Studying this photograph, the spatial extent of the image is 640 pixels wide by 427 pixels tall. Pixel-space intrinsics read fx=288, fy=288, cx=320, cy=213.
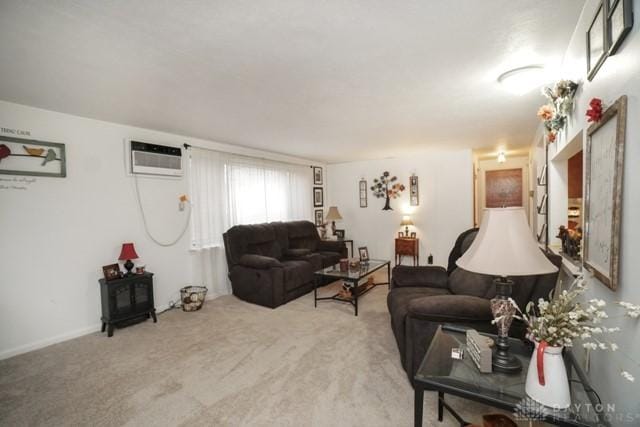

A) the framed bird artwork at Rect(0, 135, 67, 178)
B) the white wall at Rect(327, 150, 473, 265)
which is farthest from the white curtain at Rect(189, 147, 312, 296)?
the white wall at Rect(327, 150, 473, 265)

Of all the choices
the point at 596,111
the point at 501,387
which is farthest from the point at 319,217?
the point at 596,111

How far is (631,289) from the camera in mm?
994

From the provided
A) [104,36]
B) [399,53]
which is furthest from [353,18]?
[104,36]

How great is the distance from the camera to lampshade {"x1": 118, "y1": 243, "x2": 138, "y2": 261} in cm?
318

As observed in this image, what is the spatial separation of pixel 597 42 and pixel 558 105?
0.85 metres

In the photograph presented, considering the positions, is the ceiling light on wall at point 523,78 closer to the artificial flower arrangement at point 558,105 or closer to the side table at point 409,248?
the artificial flower arrangement at point 558,105

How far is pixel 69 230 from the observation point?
2.96 metres

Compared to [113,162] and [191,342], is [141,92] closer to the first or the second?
[113,162]

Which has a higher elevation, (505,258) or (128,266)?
(505,258)

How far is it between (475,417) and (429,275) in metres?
1.37

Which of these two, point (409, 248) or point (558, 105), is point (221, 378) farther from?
→ point (409, 248)

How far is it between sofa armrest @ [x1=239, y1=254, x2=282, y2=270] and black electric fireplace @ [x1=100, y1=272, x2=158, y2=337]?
1.14 metres

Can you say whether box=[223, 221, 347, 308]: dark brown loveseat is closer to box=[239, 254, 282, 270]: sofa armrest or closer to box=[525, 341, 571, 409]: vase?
box=[239, 254, 282, 270]: sofa armrest

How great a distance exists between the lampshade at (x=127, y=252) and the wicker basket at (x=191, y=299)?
2.58ft
